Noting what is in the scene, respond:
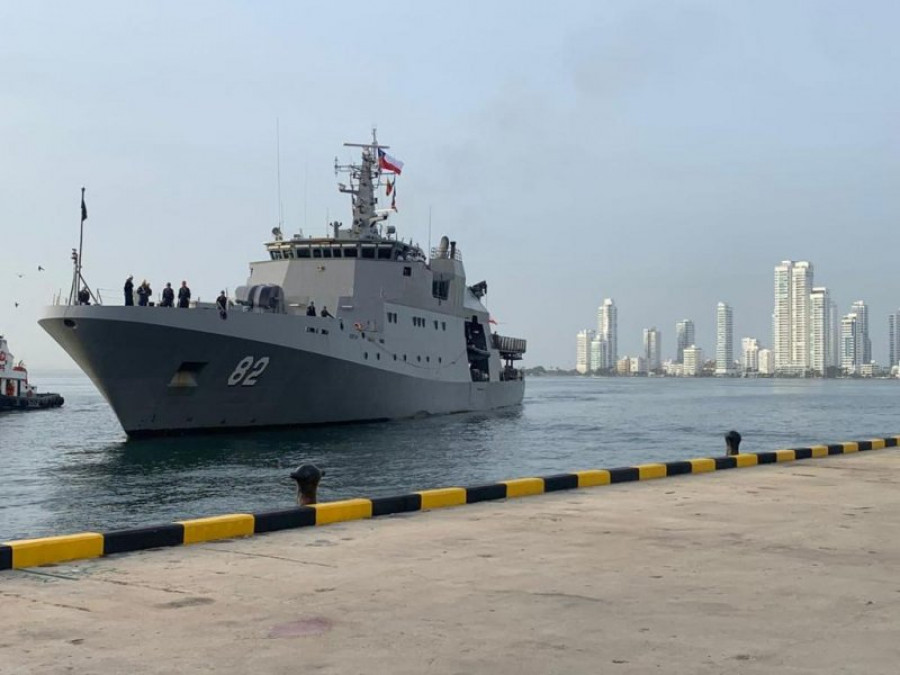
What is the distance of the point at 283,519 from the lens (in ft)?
32.3

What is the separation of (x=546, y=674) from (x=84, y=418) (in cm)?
4995

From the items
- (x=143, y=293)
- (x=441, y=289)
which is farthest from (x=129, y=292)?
(x=441, y=289)

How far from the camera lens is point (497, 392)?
2055 inches

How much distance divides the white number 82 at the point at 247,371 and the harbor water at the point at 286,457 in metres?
1.84

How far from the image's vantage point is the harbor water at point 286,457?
1805 cm

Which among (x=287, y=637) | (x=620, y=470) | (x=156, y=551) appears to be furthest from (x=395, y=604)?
(x=620, y=470)

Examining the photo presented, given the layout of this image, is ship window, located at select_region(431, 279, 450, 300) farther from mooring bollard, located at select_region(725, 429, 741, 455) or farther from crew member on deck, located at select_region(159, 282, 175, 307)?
mooring bollard, located at select_region(725, 429, 741, 455)

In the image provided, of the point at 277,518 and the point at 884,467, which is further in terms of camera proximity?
the point at 884,467

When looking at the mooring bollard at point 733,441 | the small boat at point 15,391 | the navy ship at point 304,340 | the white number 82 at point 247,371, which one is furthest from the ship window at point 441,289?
the small boat at point 15,391

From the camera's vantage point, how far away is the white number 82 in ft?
100

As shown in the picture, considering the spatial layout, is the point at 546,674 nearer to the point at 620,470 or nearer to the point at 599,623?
the point at 599,623

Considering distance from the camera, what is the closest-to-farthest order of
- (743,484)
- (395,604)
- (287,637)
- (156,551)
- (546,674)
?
(546,674) → (287,637) → (395,604) → (156,551) → (743,484)

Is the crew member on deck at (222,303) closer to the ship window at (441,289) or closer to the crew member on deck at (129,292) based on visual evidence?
the crew member on deck at (129,292)

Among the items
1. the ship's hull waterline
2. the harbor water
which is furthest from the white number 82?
the harbor water
